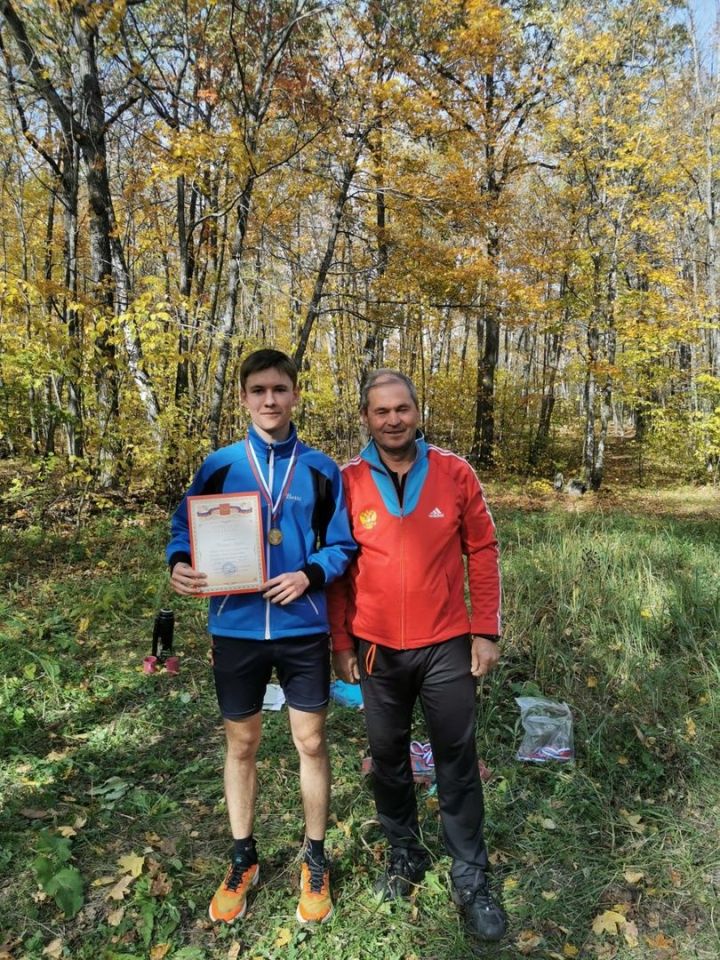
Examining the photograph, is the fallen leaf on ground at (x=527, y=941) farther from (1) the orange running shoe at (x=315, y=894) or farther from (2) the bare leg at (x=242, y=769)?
(2) the bare leg at (x=242, y=769)

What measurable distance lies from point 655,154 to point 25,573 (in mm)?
13472

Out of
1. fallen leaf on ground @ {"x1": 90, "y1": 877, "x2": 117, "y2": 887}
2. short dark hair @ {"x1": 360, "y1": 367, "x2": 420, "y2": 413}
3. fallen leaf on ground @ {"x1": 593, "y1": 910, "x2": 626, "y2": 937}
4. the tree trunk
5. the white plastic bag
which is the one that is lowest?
fallen leaf on ground @ {"x1": 593, "y1": 910, "x2": 626, "y2": 937}

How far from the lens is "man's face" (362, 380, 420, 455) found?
6.79ft

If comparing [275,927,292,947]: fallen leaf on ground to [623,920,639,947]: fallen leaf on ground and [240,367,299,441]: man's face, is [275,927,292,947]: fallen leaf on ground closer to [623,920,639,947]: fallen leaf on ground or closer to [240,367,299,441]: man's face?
Answer: [623,920,639,947]: fallen leaf on ground

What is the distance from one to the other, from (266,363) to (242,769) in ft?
4.90

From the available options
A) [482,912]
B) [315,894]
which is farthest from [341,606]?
[482,912]

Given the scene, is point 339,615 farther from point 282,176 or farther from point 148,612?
point 282,176

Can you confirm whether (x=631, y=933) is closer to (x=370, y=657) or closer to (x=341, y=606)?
(x=370, y=657)

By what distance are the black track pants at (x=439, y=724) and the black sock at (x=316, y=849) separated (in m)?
0.31

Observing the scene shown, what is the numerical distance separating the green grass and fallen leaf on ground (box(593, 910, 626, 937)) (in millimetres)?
22

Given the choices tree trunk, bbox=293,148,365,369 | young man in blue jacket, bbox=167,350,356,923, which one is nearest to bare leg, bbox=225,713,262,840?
young man in blue jacket, bbox=167,350,356,923

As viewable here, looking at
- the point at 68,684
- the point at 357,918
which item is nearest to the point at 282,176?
the point at 68,684

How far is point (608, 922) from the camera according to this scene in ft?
7.25

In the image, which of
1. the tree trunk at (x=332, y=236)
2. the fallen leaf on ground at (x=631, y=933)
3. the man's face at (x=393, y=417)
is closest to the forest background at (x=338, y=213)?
the tree trunk at (x=332, y=236)
